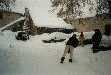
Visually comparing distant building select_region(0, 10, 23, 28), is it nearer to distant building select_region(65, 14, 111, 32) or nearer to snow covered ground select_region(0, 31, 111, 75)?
snow covered ground select_region(0, 31, 111, 75)

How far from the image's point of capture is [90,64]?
238cm

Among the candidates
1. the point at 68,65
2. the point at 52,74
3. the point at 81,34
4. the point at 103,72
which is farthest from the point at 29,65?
the point at 103,72

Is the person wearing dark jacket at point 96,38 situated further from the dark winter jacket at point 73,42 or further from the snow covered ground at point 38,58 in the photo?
the dark winter jacket at point 73,42

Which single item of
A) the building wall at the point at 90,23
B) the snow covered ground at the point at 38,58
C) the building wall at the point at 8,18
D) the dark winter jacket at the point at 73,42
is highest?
the building wall at the point at 8,18

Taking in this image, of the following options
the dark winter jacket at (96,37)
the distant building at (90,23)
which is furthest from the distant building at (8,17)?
the dark winter jacket at (96,37)

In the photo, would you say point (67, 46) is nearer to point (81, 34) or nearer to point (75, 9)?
point (81, 34)

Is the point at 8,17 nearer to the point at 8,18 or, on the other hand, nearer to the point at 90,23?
the point at 8,18

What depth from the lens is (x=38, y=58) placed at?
235 cm

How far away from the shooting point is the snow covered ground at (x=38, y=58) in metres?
2.34

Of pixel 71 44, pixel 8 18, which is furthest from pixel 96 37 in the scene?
pixel 8 18

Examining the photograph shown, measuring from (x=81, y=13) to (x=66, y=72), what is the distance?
2.08 ft

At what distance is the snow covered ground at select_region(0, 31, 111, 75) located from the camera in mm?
2338

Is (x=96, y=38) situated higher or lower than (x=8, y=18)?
lower

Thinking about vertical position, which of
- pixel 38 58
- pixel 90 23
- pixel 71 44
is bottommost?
pixel 38 58
